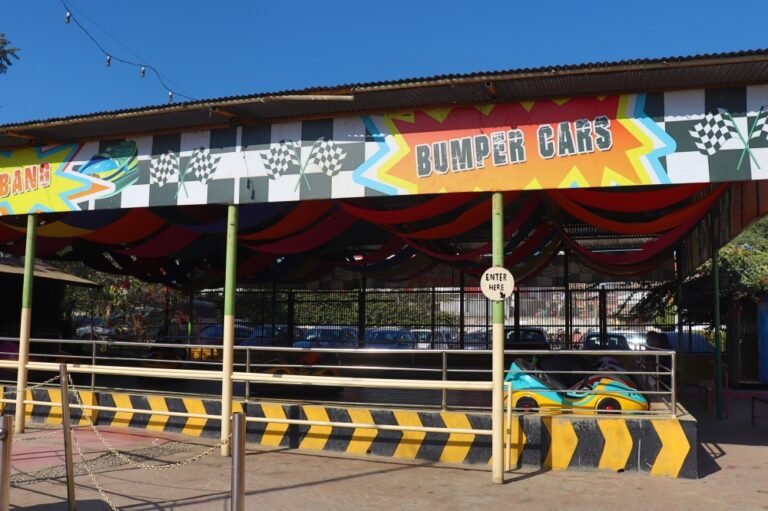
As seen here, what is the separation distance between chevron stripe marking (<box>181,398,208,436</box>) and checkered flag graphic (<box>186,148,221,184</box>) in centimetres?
324

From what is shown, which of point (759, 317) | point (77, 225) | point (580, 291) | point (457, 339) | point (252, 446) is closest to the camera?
point (252, 446)

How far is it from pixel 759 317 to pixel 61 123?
53.3ft

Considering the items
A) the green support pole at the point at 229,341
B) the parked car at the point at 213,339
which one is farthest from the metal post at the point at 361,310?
the green support pole at the point at 229,341

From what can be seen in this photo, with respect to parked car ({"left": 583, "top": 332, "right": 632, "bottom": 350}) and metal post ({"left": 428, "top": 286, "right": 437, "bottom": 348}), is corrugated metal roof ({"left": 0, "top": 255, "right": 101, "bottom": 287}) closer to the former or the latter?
metal post ({"left": 428, "top": 286, "right": 437, "bottom": 348})

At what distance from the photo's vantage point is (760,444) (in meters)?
9.41

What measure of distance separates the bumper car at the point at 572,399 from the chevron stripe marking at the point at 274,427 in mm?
3119

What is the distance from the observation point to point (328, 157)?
27.7 ft

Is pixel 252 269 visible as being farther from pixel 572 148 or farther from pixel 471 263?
pixel 572 148

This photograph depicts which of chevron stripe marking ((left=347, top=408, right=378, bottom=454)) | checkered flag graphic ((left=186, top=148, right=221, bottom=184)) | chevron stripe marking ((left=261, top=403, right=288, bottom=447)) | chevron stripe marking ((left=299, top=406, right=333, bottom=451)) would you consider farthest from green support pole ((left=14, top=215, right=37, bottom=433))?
chevron stripe marking ((left=347, top=408, right=378, bottom=454))

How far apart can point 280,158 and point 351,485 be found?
4.33 meters

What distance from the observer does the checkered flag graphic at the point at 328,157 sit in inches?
330

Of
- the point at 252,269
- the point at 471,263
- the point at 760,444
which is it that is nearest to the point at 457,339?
the point at 471,263

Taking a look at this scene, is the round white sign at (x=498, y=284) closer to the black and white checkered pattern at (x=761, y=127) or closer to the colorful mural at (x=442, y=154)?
the colorful mural at (x=442, y=154)

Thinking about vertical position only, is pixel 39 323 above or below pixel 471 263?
below
